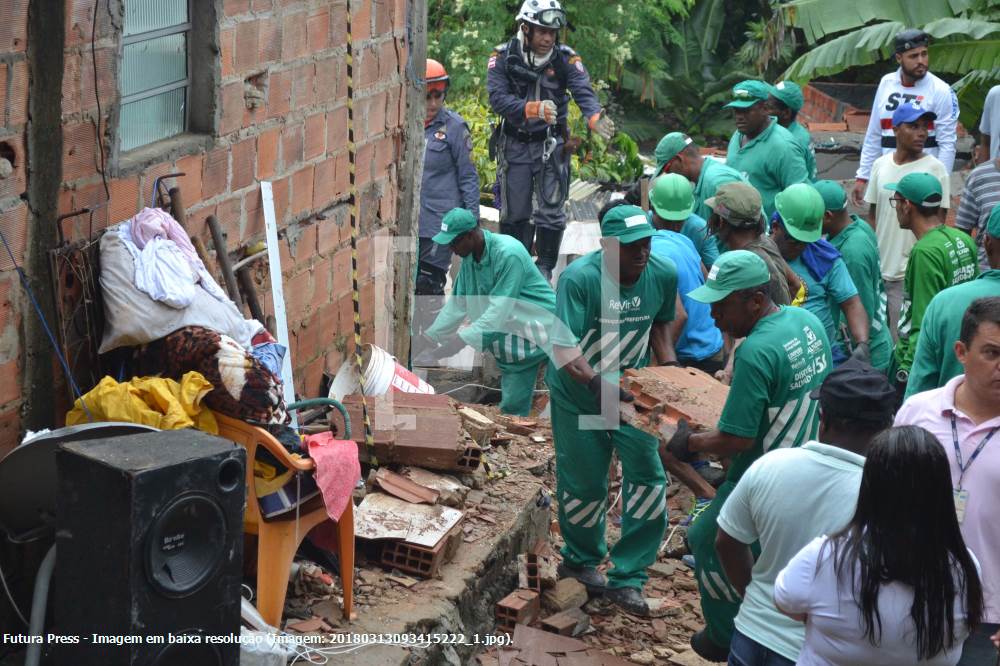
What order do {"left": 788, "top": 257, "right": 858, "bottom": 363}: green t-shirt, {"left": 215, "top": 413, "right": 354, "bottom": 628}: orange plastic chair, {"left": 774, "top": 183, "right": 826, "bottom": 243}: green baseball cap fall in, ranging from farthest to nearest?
{"left": 788, "top": 257, "right": 858, "bottom": 363}: green t-shirt → {"left": 774, "top": 183, "right": 826, "bottom": 243}: green baseball cap → {"left": 215, "top": 413, "right": 354, "bottom": 628}: orange plastic chair

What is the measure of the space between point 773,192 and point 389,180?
10.5 feet

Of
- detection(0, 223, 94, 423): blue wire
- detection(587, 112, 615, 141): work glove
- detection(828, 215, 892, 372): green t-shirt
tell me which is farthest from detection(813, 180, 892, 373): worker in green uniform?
detection(0, 223, 94, 423): blue wire

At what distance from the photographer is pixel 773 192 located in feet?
31.6

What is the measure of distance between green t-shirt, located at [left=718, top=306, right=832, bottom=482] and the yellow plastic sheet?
85.7 inches

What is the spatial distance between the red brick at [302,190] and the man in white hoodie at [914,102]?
17.9ft

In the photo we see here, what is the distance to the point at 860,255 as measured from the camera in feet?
25.7

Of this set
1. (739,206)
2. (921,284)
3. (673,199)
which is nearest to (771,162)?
(673,199)

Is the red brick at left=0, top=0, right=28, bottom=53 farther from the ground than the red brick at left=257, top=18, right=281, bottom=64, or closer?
farther from the ground

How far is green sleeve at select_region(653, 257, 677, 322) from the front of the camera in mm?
6719

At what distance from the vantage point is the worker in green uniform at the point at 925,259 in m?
6.86

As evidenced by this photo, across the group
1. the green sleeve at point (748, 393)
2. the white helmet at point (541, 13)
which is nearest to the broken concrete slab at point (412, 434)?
the green sleeve at point (748, 393)

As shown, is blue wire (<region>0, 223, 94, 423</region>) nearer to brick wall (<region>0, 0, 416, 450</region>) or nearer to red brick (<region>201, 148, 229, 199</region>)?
brick wall (<region>0, 0, 416, 450</region>)

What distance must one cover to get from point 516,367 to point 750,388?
413 cm

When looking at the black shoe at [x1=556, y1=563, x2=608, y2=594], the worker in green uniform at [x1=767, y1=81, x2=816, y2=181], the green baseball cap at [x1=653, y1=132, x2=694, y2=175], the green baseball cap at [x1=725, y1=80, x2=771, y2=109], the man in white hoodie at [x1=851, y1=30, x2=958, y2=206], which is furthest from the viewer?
the man in white hoodie at [x1=851, y1=30, x2=958, y2=206]
